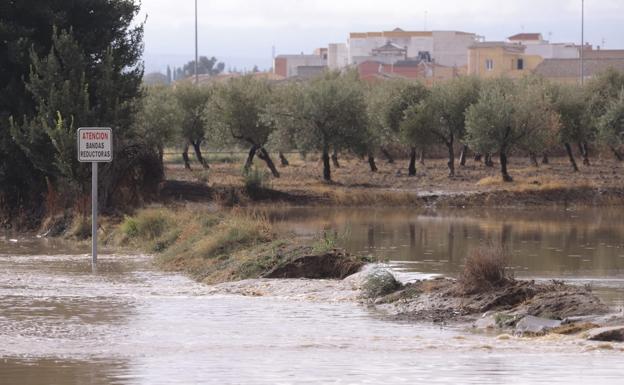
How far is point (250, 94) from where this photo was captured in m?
70.8

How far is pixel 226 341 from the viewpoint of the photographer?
15.7m

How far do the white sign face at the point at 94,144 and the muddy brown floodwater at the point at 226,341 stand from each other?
2345 mm

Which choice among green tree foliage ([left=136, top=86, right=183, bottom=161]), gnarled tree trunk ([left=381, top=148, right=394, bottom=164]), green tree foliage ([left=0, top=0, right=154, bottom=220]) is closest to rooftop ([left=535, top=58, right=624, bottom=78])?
gnarled tree trunk ([left=381, top=148, right=394, bottom=164])

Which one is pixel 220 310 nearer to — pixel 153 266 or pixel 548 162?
pixel 153 266

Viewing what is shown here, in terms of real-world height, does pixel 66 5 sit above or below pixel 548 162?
above

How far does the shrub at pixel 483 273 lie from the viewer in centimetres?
1853

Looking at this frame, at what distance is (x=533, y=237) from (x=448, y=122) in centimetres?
3270

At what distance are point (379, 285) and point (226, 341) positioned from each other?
14.9ft

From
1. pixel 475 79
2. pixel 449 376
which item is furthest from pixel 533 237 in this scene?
pixel 475 79

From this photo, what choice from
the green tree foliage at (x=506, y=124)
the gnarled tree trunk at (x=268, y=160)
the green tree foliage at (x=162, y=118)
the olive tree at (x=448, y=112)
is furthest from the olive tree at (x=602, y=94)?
the green tree foliage at (x=162, y=118)

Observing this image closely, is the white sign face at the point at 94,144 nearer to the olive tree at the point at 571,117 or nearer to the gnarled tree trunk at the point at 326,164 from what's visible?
the gnarled tree trunk at the point at 326,164

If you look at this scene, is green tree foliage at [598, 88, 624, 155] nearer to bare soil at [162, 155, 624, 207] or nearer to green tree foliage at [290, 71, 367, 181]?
bare soil at [162, 155, 624, 207]

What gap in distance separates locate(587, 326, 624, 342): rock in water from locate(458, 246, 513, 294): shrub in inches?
133

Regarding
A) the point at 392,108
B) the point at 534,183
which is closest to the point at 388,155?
the point at 392,108
